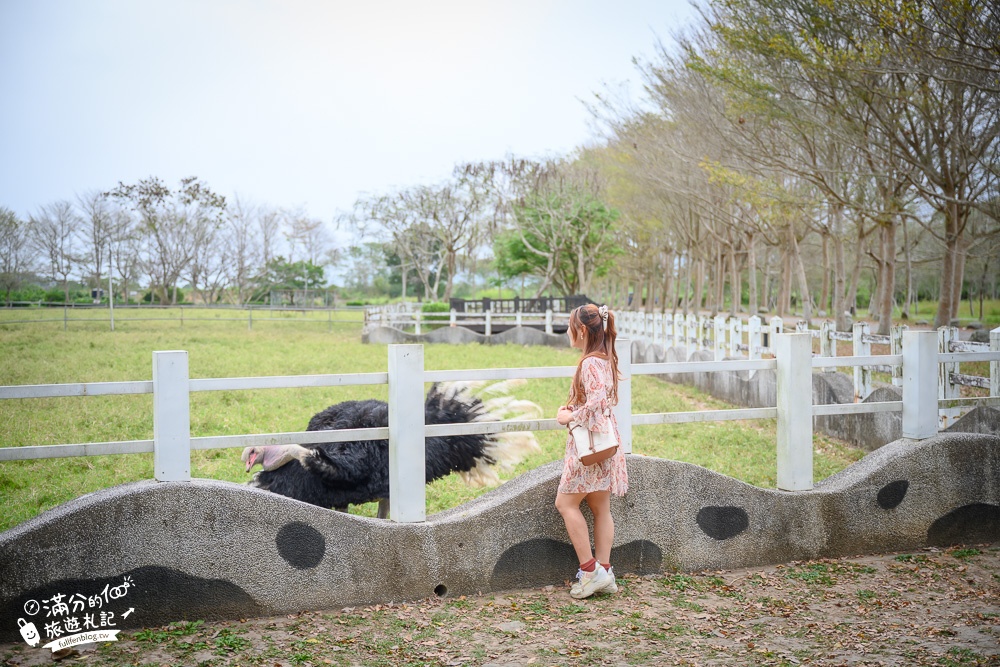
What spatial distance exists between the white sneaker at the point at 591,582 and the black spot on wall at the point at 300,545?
4.11ft

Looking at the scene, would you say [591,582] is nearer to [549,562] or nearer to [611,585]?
[611,585]

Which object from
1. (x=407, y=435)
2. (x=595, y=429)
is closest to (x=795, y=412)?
(x=595, y=429)

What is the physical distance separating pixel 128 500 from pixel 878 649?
3234mm

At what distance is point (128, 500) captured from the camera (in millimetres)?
3633

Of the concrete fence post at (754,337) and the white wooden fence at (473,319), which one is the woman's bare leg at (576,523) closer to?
the concrete fence post at (754,337)

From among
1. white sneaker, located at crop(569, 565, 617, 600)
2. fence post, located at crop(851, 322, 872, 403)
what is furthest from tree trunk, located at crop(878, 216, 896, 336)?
white sneaker, located at crop(569, 565, 617, 600)

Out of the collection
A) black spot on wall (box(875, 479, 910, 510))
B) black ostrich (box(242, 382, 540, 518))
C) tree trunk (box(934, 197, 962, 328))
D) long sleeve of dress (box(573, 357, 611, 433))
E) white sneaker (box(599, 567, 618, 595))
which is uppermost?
tree trunk (box(934, 197, 962, 328))

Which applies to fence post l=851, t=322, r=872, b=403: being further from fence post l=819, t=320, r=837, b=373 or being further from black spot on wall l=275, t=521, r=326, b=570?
black spot on wall l=275, t=521, r=326, b=570

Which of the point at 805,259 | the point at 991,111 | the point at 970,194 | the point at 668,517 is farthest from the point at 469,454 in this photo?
the point at 805,259

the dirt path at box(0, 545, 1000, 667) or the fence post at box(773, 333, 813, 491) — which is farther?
the fence post at box(773, 333, 813, 491)

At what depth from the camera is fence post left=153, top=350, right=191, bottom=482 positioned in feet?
12.1

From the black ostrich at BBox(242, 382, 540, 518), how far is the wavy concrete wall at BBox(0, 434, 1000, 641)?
27.7 inches

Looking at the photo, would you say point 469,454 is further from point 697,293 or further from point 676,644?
point 697,293

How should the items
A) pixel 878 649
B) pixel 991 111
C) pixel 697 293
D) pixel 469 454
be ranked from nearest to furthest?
1. pixel 878 649
2. pixel 469 454
3. pixel 991 111
4. pixel 697 293
